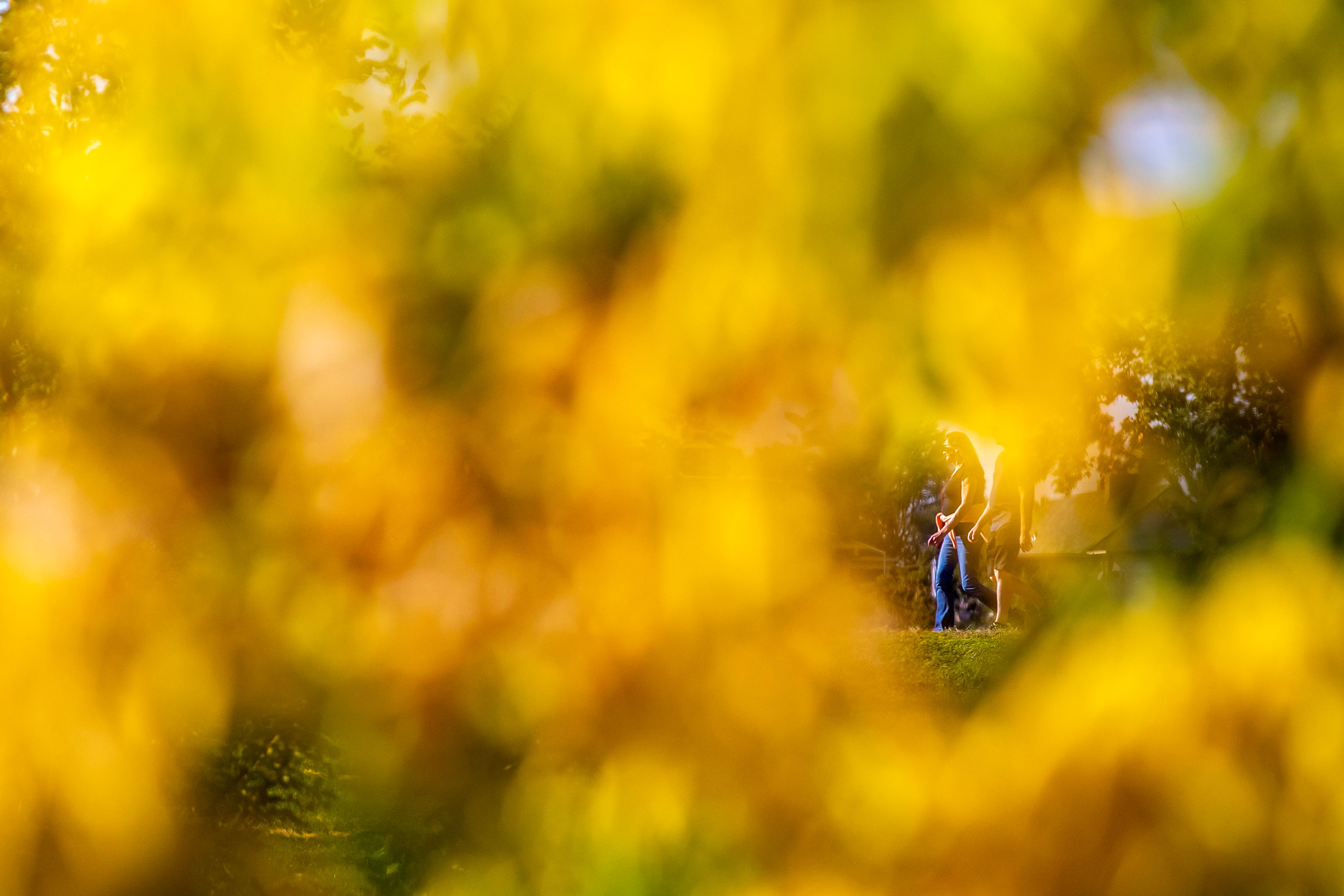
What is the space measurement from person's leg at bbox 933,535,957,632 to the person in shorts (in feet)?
0.05

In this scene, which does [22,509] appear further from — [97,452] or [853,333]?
[853,333]

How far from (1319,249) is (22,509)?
64 cm

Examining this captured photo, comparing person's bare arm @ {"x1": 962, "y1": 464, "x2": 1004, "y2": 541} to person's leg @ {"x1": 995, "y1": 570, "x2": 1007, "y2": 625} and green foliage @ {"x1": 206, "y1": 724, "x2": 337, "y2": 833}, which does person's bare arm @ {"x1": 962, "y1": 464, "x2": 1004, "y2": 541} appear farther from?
Result: green foliage @ {"x1": 206, "y1": 724, "x2": 337, "y2": 833}

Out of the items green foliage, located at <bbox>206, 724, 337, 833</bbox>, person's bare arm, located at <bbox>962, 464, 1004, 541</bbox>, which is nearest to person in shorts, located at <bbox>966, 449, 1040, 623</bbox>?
person's bare arm, located at <bbox>962, 464, 1004, 541</bbox>

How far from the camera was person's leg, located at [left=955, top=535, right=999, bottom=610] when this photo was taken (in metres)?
0.54

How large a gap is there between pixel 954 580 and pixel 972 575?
1cm

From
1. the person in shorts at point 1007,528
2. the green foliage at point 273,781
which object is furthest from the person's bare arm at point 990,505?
the green foliage at point 273,781

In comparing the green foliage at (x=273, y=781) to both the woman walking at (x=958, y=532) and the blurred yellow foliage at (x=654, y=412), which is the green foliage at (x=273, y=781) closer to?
the blurred yellow foliage at (x=654, y=412)

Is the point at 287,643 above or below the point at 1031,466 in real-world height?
below

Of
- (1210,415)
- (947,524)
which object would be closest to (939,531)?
(947,524)

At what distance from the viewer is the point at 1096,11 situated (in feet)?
1.48

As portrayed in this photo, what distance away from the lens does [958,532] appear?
1.77 ft

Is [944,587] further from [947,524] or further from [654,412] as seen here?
[654,412]

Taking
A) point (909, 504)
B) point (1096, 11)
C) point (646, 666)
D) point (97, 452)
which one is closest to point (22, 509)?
point (97, 452)
